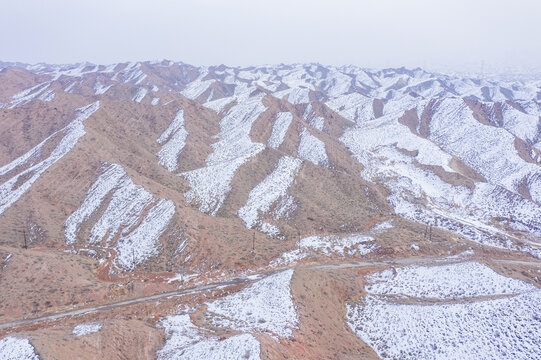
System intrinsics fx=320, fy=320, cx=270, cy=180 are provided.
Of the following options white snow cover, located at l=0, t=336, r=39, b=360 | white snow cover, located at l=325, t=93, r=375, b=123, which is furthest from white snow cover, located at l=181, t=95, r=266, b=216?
→ white snow cover, located at l=325, t=93, r=375, b=123

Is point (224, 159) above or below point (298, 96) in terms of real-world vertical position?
below

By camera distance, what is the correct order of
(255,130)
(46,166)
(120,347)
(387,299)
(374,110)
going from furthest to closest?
(374,110) → (255,130) → (46,166) → (387,299) → (120,347)

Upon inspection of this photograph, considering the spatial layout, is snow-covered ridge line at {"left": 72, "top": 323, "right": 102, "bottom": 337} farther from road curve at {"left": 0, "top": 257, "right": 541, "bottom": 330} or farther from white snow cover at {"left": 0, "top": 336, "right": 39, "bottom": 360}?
road curve at {"left": 0, "top": 257, "right": 541, "bottom": 330}

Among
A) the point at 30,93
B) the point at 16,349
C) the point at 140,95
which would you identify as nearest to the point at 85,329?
the point at 16,349

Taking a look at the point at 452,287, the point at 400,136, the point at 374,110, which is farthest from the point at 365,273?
the point at 374,110

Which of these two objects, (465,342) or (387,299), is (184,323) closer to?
(387,299)

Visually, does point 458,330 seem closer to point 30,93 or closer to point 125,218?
point 125,218

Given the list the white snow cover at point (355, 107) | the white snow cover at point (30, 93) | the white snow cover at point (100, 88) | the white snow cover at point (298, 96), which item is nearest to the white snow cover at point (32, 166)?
the white snow cover at point (30, 93)
